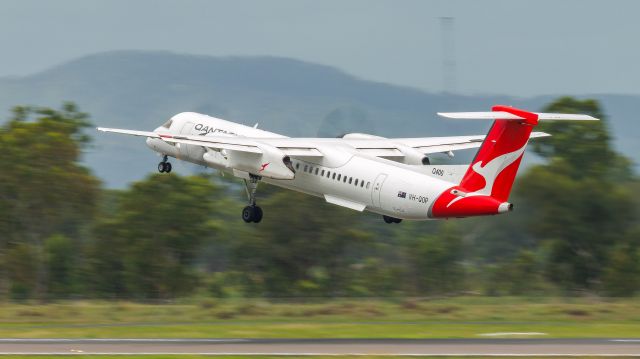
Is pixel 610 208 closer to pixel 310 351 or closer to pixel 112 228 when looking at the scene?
pixel 112 228

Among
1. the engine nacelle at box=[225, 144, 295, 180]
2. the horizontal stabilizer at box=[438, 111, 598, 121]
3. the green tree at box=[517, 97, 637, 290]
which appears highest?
the horizontal stabilizer at box=[438, 111, 598, 121]

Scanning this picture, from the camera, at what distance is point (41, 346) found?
38781mm

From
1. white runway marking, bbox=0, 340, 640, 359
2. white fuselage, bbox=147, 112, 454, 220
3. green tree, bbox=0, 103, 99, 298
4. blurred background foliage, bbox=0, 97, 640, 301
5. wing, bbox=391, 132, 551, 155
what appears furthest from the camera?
green tree, bbox=0, 103, 99, 298

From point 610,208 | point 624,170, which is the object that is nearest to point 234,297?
point 610,208

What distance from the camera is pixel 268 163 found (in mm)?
50531

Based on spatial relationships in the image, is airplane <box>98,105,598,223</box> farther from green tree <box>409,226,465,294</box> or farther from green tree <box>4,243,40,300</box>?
green tree <box>4,243,40,300</box>

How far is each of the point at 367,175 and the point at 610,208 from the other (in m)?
33.9

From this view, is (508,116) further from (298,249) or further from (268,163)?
(298,249)

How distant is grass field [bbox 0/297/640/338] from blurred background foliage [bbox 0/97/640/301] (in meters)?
15.8

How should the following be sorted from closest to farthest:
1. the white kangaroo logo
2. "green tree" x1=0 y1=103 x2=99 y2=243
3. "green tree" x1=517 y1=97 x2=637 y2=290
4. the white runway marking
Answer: the white runway marking
the white kangaroo logo
"green tree" x1=517 y1=97 x2=637 y2=290
"green tree" x1=0 y1=103 x2=99 y2=243

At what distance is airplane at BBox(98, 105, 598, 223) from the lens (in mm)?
44125

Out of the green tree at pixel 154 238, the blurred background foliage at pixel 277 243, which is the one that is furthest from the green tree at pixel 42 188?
the green tree at pixel 154 238

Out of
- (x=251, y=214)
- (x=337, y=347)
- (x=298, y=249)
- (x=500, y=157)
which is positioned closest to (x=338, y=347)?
(x=337, y=347)

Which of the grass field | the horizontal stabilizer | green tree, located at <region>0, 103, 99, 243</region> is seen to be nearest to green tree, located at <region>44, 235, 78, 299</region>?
green tree, located at <region>0, 103, 99, 243</region>
